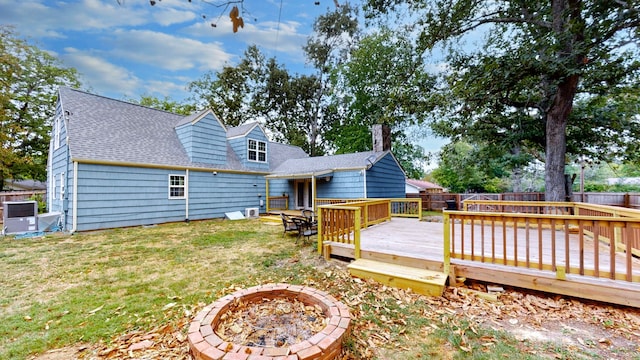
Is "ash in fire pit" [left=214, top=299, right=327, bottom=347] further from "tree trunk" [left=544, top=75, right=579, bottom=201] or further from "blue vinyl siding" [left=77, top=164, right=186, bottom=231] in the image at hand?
"tree trunk" [left=544, top=75, right=579, bottom=201]

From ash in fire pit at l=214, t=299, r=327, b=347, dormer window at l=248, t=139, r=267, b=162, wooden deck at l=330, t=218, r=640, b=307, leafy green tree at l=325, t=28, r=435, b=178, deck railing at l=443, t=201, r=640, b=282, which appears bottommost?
ash in fire pit at l=214, t=299, r=327, b=347

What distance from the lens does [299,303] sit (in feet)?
9.59

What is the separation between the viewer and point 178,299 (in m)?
3.37

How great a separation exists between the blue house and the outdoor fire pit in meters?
8.01

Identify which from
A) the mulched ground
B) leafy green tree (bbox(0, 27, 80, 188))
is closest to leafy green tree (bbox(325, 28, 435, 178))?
the mulched ground

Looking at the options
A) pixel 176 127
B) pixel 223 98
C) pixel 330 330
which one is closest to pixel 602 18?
pixel 330 330

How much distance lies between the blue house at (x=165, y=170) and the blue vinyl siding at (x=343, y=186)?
0.16ft

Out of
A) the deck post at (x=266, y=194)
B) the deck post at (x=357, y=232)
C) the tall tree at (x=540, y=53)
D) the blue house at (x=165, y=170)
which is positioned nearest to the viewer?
the deck post at (x=357, y=232)

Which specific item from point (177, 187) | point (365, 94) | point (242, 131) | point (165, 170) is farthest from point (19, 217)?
point (365, 94)

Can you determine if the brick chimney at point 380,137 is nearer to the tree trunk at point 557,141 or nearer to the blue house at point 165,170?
the blue house at point 165,170

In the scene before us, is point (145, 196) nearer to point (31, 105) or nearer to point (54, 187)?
point (54, 187)

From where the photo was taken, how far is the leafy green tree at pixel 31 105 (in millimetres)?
14383

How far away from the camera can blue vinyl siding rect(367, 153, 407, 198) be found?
11914 millimetres

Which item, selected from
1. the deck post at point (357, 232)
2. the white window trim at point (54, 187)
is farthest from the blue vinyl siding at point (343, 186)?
the white window trim at point (54, 187)
